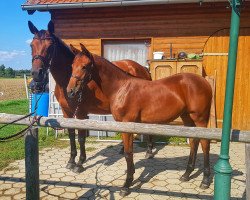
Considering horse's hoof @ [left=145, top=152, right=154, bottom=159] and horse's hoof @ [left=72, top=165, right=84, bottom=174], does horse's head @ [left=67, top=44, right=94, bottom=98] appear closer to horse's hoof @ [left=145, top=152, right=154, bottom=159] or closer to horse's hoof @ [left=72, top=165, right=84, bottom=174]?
horse's hoof @ [left=72, top=165, right=84, bottom=174]

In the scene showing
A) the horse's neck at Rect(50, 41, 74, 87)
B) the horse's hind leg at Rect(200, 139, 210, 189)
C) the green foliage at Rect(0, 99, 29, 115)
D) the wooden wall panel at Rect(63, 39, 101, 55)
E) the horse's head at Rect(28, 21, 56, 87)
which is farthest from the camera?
the green foliage at Rect(0, 99, 29, 115)

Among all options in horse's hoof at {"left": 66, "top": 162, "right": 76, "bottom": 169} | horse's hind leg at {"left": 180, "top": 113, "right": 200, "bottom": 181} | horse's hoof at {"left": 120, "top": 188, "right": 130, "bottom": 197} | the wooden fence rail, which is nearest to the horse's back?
horse's hind leg at {"left": 180, "top": 113, "right": 200, "bottom": 181}

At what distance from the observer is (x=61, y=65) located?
5227 mm

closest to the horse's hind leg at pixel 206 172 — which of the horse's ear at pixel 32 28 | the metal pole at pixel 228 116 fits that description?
the metal pole at pixel 228 116

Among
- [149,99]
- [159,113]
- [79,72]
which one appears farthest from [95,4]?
[159,113]

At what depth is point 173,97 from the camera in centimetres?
477

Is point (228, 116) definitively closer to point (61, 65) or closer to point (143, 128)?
point (143, 128)

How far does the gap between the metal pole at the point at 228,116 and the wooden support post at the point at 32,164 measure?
2111mm

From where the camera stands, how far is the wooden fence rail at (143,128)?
2.92m

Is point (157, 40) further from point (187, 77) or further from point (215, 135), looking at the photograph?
point (215, 135)

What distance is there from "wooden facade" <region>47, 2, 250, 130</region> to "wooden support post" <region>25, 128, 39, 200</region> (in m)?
5.94

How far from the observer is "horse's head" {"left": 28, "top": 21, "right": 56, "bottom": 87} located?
452 cm

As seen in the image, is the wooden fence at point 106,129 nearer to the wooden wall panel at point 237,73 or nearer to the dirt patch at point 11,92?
the wooden wall panel at point 237,73

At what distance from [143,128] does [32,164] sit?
1.44 metres
